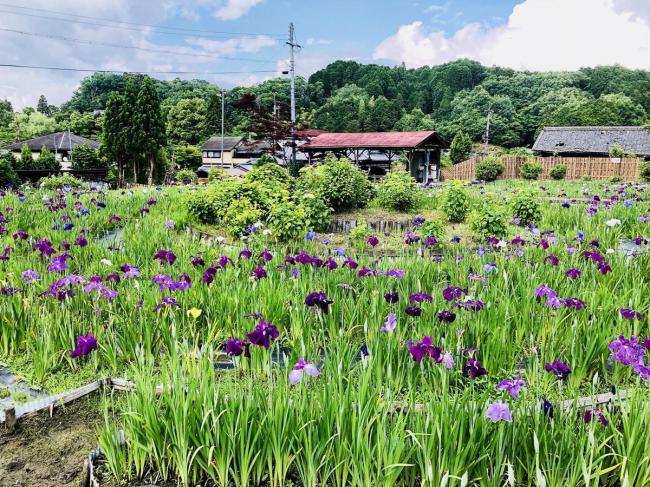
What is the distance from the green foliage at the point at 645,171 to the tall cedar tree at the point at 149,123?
2876cm

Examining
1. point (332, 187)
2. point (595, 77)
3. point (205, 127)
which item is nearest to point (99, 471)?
point (332, 187)

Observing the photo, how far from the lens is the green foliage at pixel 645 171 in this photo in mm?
28344

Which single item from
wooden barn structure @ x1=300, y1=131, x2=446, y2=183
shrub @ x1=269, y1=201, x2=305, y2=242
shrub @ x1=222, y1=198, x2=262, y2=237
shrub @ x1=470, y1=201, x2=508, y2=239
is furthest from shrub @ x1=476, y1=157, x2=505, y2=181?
shrub @ x1=269, y1=201, x2=305, y2=242

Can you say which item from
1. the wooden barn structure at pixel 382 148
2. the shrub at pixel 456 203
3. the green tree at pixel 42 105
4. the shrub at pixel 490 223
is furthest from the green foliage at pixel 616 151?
the green tree at pixel 42 105

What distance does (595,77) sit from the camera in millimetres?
70062

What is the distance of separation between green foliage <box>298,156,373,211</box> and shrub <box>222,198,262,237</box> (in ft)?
4.38

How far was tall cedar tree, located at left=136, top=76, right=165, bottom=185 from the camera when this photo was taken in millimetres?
31438

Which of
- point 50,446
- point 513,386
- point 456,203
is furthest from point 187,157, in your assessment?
point 513,386

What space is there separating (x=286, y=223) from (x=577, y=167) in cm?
3051

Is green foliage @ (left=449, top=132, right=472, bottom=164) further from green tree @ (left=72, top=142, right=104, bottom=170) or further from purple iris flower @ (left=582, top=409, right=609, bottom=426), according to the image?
purple iris flower @ (left=582, top=409, right=609, bottom=426)

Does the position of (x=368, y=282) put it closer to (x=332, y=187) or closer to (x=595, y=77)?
(x=332, y=187)

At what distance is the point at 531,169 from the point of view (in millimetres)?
31875

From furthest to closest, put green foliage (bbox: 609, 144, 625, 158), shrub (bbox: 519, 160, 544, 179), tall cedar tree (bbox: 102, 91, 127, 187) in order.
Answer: green foliage (bbox: 609, 144, 625, 158) < shrub (bbox: 519, 160, 544, 179) < tall cedar tree (bbox: 102, 91, 127, 187)

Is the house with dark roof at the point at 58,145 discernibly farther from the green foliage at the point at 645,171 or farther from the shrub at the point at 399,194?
the shrub at the point at 399,194
